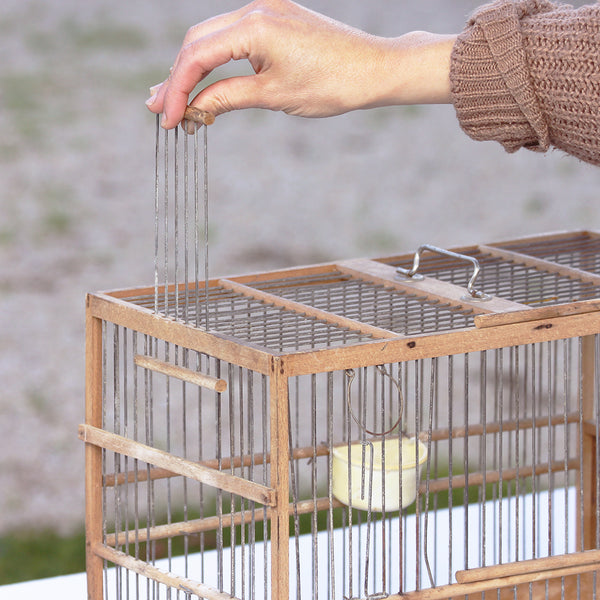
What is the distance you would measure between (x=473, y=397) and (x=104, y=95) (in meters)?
1.73

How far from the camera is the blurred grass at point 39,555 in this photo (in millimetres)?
2043

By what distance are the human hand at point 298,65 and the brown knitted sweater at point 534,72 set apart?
29 millimetres

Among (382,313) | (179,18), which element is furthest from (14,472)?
(179,18)

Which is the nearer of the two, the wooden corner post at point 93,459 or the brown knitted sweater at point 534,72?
the brown knitted sweater at point 534,72

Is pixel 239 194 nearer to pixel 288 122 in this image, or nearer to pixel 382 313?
pixel 288 122

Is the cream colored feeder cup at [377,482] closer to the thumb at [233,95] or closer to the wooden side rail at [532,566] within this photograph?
the wooden side rail at [532,566]

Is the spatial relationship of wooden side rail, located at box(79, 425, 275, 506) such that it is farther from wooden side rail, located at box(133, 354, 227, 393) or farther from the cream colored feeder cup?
the cream colored feeder cup

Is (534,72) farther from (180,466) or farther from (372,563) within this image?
(372,563)

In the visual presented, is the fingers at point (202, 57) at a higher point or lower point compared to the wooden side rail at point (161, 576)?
higher

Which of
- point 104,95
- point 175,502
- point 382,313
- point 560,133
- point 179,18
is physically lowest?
point 175,502

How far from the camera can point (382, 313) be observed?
117 cm

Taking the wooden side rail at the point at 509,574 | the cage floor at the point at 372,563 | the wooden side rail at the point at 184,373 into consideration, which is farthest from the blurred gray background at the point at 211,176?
the wooden side rail at the point at 509,574

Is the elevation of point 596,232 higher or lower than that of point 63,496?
higher

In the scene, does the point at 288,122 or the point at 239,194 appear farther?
the point at 288,122
